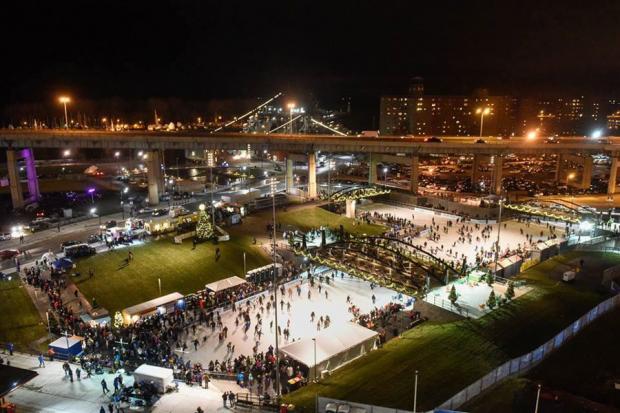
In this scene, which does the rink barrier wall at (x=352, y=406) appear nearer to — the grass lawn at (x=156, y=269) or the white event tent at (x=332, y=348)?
the white event tent at (x=332, y=348)

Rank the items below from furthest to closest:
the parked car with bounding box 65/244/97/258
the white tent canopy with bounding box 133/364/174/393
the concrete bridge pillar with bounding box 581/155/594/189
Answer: the concrete bridge pillar with bounding box 581/155/594/189, the parked car with bounding box 65/244/97/258, the white tent canopy with bounding box 133/364/174/393

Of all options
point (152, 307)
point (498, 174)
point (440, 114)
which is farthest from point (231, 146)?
point (440, 114)

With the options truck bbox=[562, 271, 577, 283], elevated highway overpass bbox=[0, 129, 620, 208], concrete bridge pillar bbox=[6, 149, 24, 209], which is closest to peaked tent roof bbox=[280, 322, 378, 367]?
truck bbox=[562, 271, 577, 283]

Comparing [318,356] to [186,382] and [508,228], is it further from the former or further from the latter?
[508,228]

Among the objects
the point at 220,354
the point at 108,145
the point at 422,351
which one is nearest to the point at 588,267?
the point at 422,351

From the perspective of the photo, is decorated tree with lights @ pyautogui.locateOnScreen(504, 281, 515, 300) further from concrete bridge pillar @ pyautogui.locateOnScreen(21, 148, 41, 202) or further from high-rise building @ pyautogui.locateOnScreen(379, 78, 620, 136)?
high-rise building @ pyautogui.locateOnScreen(379, 78, 620, 136)
